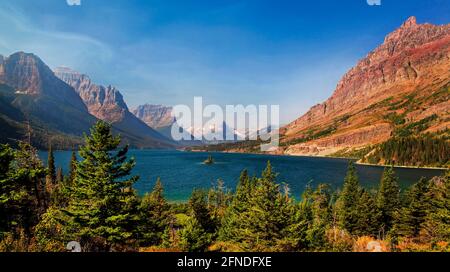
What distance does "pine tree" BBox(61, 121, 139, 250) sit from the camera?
2406 cm

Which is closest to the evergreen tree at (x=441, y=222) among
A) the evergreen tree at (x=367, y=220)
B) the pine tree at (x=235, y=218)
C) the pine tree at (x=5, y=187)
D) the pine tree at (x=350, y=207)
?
the evergreen tree at (x=367, y=220)

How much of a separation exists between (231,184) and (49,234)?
11805cm

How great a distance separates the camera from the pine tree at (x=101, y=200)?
947 inches

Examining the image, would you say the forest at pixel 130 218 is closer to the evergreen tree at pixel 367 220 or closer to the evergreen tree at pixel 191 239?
the evergreen tree at pixel 191 239

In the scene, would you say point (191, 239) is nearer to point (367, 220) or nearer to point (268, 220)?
point (268, 220)

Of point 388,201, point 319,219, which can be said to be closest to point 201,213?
point 319,219

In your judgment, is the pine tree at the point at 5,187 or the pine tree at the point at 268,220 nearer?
the pine tree at the point at 5,187

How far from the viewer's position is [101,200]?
957 inches

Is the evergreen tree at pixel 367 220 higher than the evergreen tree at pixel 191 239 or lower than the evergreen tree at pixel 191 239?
lower

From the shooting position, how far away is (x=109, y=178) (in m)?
25.7

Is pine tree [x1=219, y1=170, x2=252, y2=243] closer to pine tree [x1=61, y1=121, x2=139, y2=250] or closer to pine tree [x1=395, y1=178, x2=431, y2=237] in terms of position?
pine tree [x1=61, y1=121, x2=139, y2=250]
